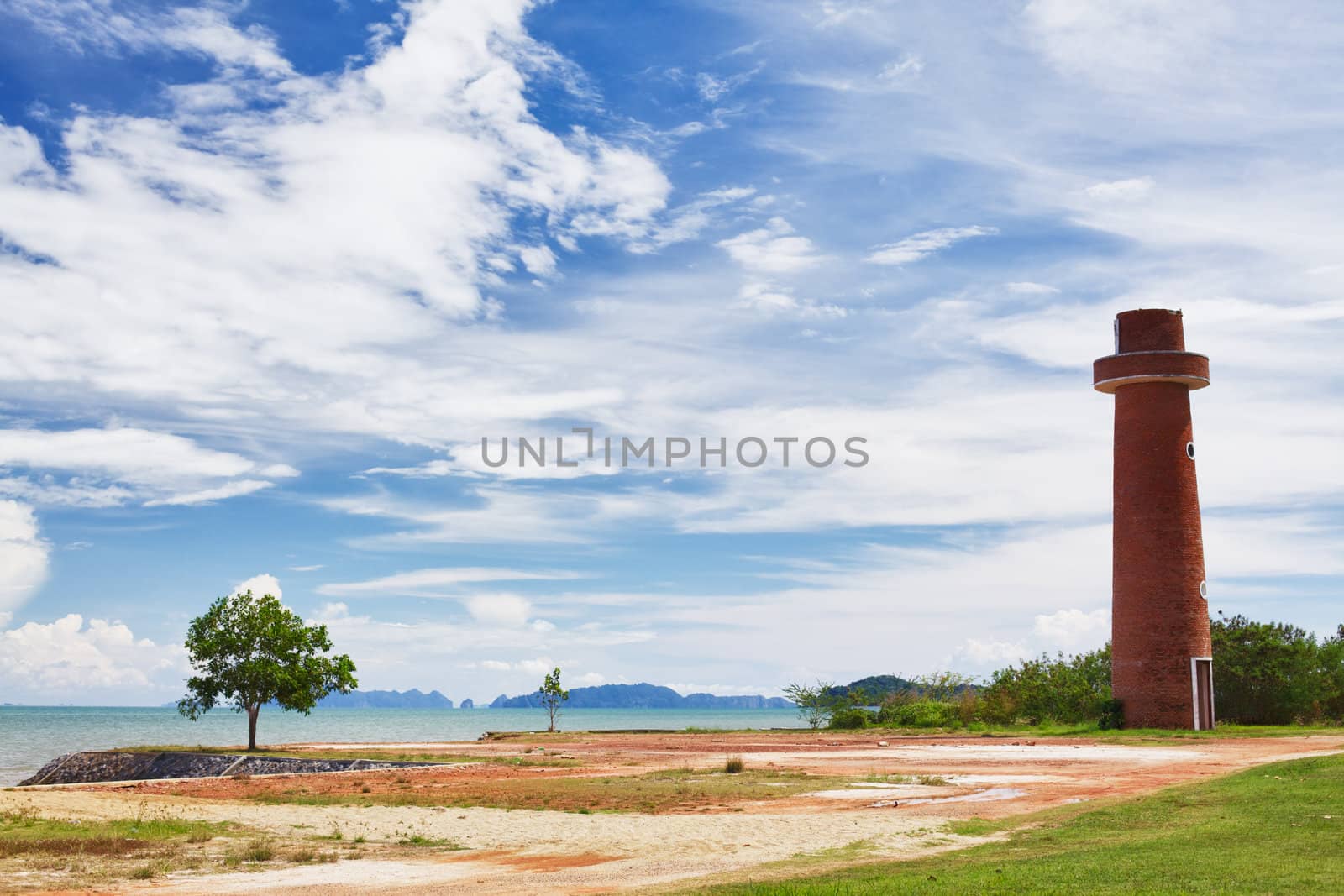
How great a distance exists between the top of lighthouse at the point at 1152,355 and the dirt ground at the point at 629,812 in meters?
13.5

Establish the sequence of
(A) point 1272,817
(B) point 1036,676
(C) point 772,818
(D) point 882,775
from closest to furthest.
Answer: (A) point 1272,817
(C) point 772,818
(D) point 882,775
(B) point 1036,676

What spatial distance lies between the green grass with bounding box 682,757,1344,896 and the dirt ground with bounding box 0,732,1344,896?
4.01 feet

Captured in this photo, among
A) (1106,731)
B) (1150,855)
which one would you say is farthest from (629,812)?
(1106,731)

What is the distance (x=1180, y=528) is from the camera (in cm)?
4203

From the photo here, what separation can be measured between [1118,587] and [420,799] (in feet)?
96.3

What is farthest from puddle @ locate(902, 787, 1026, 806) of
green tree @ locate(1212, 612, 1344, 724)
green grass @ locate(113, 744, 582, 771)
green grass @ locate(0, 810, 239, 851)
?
green tree @ locate(1212, 612, 1344, 724)

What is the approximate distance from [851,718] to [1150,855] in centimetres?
4647

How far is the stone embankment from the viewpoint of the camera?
36.0 metres

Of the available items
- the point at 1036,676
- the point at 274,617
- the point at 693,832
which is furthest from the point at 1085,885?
the point at 1036,676

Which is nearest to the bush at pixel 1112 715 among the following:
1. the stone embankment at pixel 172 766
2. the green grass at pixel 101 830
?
the stone embankment at pixel 172 766

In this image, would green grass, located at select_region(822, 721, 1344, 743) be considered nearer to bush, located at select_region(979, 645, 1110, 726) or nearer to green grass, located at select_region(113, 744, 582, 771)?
bush, located at select_region(979, 645, 1110, 726)

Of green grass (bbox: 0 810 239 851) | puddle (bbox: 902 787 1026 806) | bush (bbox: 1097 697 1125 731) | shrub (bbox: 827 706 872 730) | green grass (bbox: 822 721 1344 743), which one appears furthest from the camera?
shrub (bbox: 827 706 872 730)

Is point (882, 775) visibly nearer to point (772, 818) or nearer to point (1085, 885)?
point (772, 818)

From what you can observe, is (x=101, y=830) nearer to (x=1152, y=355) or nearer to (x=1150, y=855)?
(x=1150, y=855)
